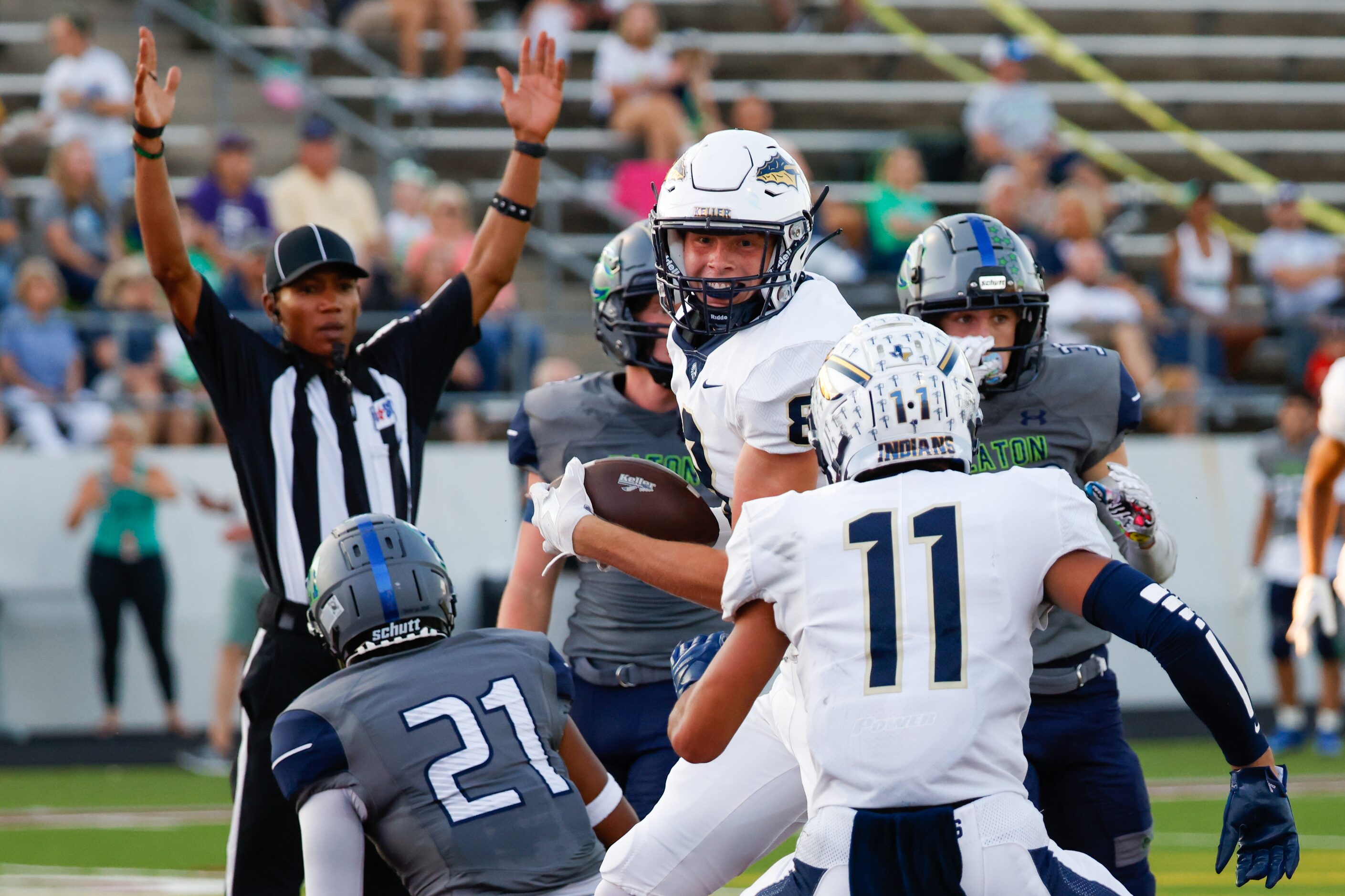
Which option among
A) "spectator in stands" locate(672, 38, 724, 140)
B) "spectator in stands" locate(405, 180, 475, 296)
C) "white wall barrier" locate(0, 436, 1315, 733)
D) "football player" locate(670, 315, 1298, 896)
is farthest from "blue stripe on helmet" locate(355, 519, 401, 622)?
"spectator in stands" locate(672, 38, 724, 140)

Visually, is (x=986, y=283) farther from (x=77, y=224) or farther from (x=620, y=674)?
(x=77, y=224)

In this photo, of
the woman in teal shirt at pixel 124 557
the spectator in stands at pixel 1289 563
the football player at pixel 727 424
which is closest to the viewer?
the football player at pixel 727 424

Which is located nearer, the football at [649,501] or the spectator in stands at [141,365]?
the football at [649,501]

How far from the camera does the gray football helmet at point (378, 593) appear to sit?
3.56m

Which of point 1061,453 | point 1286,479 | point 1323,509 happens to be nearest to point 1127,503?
point 1061,453

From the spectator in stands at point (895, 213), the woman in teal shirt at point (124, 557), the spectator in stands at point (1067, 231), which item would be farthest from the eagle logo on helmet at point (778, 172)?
the spectator in stands at point (895, 213)

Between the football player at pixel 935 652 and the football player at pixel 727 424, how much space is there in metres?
0.31

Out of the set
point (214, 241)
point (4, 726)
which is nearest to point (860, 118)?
point (214, 241)

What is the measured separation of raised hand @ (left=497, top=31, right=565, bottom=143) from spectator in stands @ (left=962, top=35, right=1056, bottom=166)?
30.5 feet

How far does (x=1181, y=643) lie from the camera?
2811mm

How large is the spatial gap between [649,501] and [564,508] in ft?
0.54

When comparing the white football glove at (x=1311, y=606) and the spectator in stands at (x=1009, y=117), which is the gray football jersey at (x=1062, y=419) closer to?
the white football glove at (x=1311, y=606)

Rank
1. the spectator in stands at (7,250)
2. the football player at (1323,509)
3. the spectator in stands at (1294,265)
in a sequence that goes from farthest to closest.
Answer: the spectator in stands at (1294,265) < the spectator in stands at (7,250) < the football player at (1323,509)

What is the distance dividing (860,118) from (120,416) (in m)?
7.52
